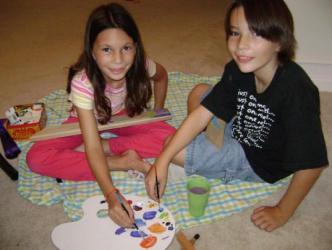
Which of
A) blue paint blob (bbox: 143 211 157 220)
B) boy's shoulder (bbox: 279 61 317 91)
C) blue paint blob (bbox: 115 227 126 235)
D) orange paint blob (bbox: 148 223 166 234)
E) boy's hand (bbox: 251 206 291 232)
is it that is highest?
boy's shoulder (bbox: 279 61 317 91)

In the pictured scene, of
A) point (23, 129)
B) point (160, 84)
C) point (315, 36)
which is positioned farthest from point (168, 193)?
point (315, 36)

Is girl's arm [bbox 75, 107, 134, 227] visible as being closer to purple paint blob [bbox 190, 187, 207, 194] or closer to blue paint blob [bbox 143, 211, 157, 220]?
blue paint blob [bbox 143, 211, 157, 220]

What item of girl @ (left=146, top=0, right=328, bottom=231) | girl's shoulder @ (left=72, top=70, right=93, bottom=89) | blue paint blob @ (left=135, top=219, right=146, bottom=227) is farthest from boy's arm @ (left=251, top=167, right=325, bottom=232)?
girl's shoulder @ (left=72, top=70, right=93, bottom=89)

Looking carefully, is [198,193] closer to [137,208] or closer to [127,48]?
[137,208]

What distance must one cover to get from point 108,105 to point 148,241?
1.68 ft

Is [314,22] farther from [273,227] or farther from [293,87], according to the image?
[273,227]

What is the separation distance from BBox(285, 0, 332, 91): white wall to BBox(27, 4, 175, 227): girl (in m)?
0.78

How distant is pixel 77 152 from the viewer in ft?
3.99

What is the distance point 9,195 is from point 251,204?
0.85m

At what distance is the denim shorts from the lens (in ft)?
3.64

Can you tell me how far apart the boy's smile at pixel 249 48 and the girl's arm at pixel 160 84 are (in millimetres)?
504

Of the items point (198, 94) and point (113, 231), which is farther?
point (198, 94)

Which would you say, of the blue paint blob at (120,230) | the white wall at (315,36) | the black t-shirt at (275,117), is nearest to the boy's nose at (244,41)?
the black t-shirt at (275,117)

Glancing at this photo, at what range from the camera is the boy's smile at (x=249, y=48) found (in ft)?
2.77
